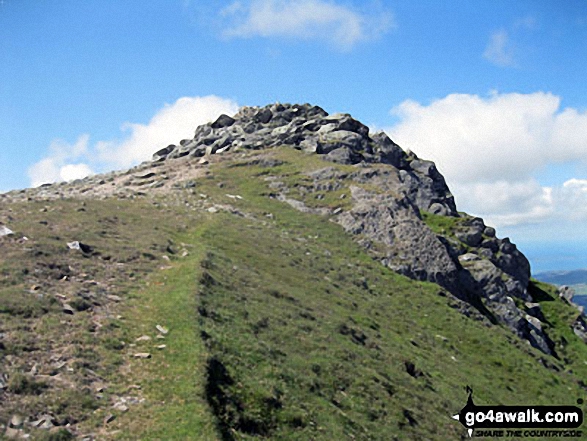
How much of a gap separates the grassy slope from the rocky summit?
0.47 feet

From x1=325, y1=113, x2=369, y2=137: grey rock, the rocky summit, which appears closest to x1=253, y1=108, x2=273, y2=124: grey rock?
x1=325, y1=113, x2=369, y2=137: grey rock

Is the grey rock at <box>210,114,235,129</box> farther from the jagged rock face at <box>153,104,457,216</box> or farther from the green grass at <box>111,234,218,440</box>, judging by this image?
the green grass at <box>111,234,218,440</box>

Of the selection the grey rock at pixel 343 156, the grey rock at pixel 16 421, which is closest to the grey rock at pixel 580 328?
the grey rock at pixel 343 156

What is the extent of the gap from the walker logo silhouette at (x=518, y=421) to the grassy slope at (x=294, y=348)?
48.3 inches

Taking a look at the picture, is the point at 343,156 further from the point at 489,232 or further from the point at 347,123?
the point at 489,232

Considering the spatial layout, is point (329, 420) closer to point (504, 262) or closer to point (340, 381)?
point (340, 381)

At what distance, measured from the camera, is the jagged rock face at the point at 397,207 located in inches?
2488

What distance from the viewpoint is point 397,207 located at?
230 feet

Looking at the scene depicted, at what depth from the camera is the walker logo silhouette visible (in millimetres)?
30203

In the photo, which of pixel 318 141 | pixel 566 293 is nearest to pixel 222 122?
pixel 318 141

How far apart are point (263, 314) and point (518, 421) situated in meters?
20.7

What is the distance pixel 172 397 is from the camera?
57.3ft

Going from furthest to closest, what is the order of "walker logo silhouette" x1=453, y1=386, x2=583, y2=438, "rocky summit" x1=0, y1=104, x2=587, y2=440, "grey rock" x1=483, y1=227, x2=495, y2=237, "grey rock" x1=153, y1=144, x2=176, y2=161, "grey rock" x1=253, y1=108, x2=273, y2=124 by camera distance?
"grey rock" x1=253, y1=108, x2=273, y2=124 < "grey rock" x1=153, y1=144, x2=176, y2=161 < "grey rock" x1=483, y1=227, x2=495, y2=237 < "walker logo silhouette" x1=453, y1=386, x2=583, y2=438 < "rocky summit" x1=0, y1=104, x2=587, y2=440

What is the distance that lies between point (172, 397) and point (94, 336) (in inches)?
250
